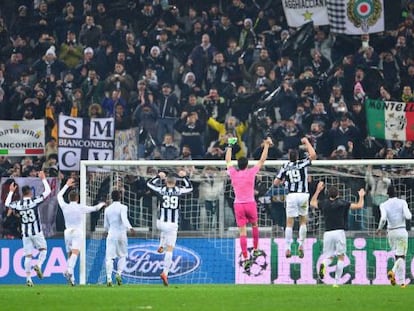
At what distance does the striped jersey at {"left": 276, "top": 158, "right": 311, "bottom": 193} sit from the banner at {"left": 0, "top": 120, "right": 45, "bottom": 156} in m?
6.96

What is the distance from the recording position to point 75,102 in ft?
110

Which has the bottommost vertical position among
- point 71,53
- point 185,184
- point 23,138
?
point 185,184

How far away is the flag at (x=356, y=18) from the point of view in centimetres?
3416

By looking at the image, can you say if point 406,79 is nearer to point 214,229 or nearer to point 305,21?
point 305,21

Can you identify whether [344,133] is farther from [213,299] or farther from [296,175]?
[213,299]

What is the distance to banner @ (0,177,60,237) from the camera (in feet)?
102

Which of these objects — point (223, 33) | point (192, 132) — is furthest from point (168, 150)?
point (223, 33)

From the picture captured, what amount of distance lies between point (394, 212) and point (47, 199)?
8.59 m

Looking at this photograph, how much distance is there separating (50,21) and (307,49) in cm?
720

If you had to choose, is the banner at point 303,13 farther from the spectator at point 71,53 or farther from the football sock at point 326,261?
the football sock at point 326,261

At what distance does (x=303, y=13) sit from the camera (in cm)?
3434

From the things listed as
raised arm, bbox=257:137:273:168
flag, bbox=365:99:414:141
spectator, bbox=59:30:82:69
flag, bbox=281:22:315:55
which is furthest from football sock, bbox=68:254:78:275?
flag, bbox=281:22:315:55

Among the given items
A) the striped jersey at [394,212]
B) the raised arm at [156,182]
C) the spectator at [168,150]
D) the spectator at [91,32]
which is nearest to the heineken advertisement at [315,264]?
the raised arm at [156,182]

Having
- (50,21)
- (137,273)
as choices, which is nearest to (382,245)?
(137,273)
